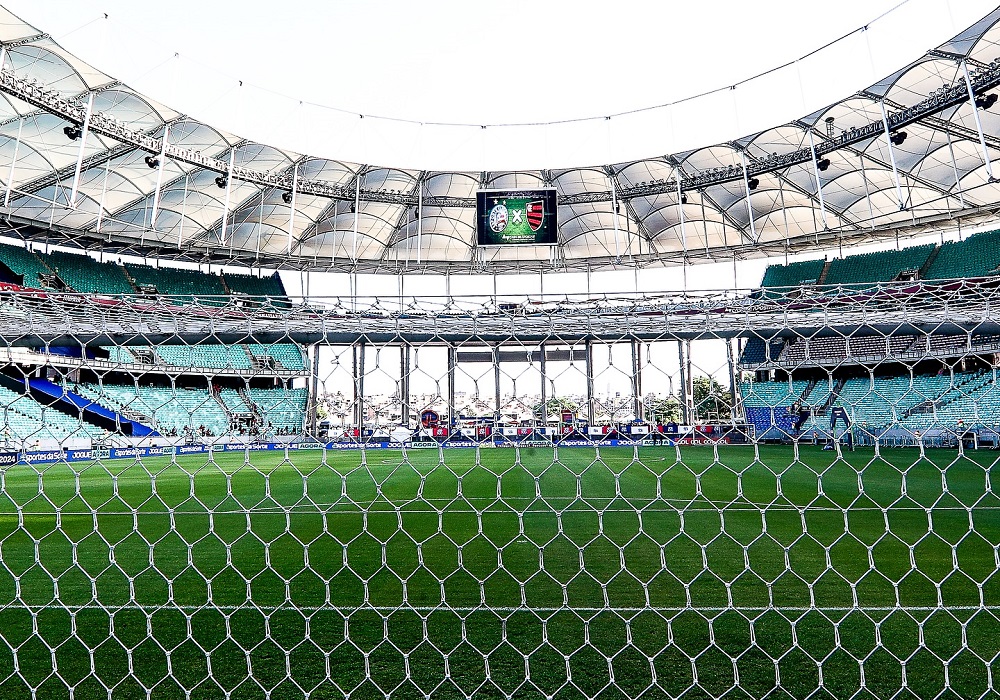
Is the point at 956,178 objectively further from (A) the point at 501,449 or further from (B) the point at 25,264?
(B) the point at 25,264

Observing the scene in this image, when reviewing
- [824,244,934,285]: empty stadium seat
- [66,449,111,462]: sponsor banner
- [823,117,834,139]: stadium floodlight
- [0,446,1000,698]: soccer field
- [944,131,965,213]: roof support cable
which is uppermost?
[823,117,834,139]: stadium floodlight

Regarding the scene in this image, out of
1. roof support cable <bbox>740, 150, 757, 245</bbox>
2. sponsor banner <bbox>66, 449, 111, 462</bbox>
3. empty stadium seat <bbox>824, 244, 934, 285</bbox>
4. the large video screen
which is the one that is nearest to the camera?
sponsor banner <bbox>66, 449, 111, 462</bbox>

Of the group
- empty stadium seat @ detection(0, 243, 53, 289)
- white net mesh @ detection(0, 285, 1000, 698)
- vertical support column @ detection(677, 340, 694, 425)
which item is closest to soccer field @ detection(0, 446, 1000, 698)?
white net mesh @ detection(0, 285, 1000, 698)

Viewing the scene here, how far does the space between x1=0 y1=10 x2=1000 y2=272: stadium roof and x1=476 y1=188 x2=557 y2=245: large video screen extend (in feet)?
6.22

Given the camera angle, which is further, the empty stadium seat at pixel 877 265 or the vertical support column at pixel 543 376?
the empty stadium seat at pixel 877 265

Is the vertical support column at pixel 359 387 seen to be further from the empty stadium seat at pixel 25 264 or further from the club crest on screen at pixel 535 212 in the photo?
the empty stadium seat at pixel 25 264

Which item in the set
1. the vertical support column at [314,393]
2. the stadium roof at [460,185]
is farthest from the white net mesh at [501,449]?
the stadium roof at [460,185]

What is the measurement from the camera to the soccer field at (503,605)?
9.05 ft

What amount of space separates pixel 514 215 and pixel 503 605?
25.8 meters

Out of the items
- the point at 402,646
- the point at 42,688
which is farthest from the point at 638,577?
the point at 42,688

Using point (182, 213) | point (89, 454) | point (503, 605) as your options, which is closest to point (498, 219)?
point (182, 213)

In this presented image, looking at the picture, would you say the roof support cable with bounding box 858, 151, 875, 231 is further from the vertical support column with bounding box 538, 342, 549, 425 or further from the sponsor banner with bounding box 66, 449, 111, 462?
the vertical support column with bounding box 538, 342, 549, 425

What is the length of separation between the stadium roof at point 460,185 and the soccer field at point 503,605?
20.5 metres

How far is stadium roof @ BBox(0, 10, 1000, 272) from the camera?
2342cm
